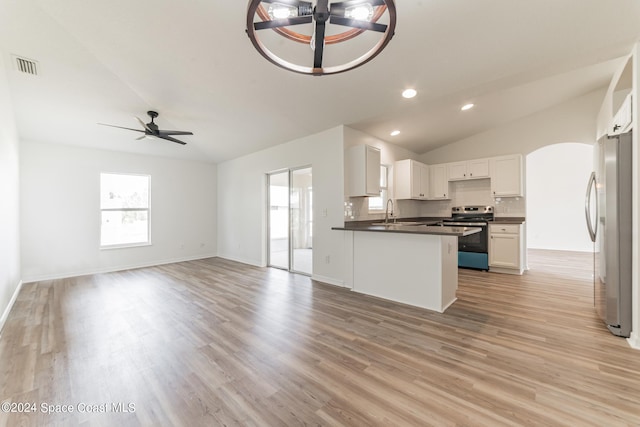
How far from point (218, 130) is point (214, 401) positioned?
4.41m

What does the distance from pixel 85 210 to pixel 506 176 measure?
8.55 metres

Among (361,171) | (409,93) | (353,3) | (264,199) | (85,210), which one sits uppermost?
(409,93)

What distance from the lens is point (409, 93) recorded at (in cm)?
327

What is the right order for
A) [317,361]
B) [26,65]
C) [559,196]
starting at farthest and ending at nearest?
[559,196], [26,65], [317,361]

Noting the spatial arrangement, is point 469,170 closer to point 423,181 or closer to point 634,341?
point 423,181

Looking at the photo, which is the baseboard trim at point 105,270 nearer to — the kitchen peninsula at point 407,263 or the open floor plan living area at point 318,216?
the open floor plan living area at point 318,216

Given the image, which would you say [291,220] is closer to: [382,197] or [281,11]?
[382,197]

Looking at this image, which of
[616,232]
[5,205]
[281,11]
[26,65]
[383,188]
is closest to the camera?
[281,11]

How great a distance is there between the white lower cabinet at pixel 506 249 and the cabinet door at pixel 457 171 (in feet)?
4.12

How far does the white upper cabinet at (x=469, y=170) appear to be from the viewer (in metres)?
5.35

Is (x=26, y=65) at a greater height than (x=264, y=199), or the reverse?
(x=26, y=65)

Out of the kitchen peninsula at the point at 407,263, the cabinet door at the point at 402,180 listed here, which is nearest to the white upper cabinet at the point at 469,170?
the cabinet door at the point at 402,180

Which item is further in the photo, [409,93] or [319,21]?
[409,93]

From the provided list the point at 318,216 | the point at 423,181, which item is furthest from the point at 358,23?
the point at 423,181
